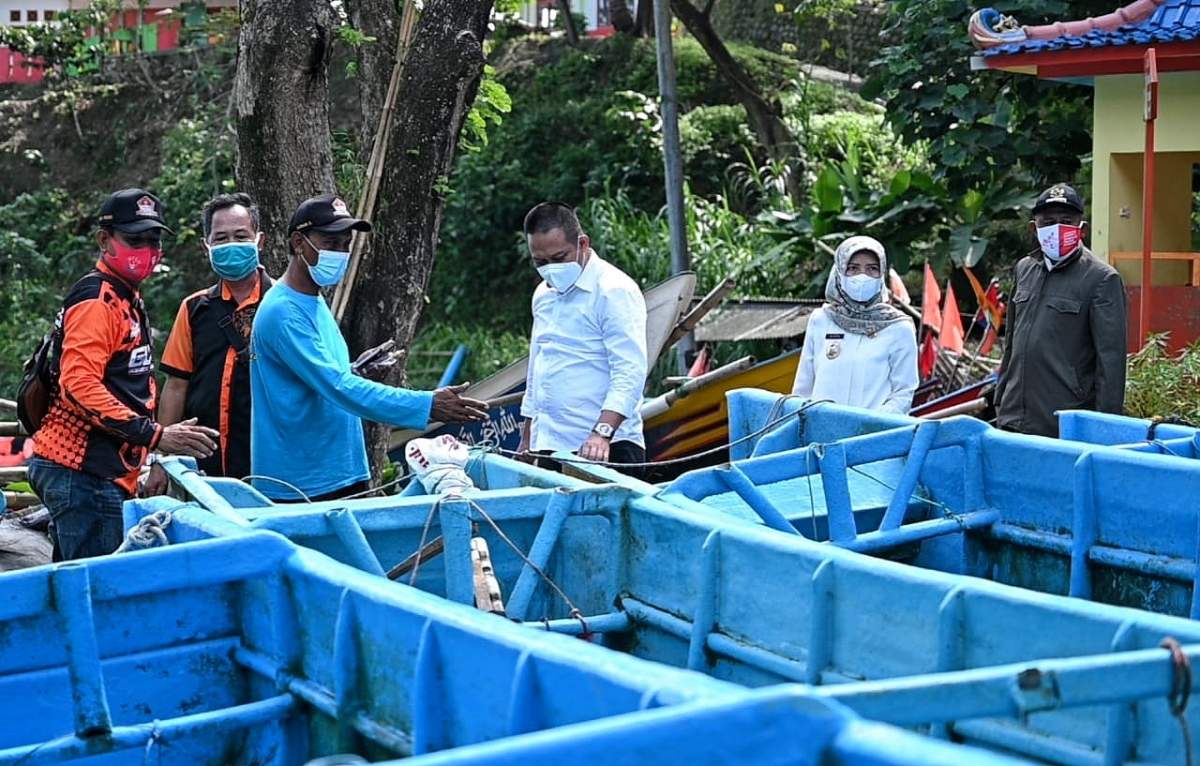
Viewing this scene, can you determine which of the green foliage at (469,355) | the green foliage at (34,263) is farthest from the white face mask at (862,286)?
the green foliage at (34,263)

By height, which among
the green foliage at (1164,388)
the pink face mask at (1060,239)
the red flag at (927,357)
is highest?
the pink face mask at (1060,239)

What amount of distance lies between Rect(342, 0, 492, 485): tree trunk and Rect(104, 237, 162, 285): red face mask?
2242mm

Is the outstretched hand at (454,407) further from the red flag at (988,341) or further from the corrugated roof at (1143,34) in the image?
the red flag at (988,341)

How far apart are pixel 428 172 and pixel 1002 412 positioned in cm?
299

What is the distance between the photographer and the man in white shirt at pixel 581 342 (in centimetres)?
645

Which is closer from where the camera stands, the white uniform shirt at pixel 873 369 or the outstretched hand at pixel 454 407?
the outstretched hand at pixel 454 407

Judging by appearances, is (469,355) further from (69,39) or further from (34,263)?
(69,39)

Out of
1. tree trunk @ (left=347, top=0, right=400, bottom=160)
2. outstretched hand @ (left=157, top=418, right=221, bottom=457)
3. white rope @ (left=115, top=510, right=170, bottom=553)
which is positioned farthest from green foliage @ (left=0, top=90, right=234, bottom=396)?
white rope @ (left=115, top=510, right=170, bottom=553)

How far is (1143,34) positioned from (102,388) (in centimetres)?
740

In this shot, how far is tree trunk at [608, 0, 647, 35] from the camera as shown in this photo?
22.7 metres

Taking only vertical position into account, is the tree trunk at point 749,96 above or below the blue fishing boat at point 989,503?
above

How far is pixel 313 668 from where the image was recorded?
4008 millimetres

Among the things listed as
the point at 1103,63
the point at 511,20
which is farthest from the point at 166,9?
the point at 1103,63

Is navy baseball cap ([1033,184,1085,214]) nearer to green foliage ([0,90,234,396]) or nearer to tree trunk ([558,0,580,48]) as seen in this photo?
green foliage ([0,90,234,396])
